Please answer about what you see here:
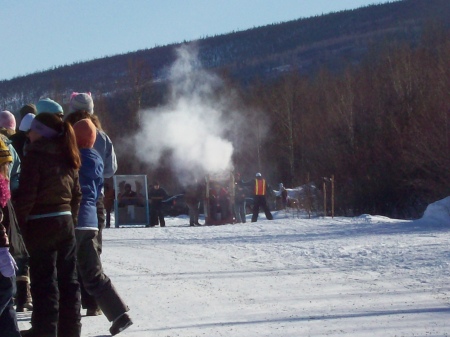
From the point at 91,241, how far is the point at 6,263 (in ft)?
5.21

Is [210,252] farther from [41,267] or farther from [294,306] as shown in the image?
[41,267]

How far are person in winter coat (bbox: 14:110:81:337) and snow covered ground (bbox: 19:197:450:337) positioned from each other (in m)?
0.75

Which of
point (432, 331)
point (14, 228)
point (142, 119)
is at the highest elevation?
point (142, 119)

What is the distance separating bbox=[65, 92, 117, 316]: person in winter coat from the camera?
22.4 feet

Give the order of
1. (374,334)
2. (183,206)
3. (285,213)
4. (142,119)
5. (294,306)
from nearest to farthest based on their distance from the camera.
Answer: (374,334) < (294,306) < (285,213) < (183,206) < (142,119)

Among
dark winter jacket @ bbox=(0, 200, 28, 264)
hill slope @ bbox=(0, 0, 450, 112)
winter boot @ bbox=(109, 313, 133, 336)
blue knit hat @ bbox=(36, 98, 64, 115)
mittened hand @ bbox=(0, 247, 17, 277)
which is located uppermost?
hill slope @ bbox=(0, 0, 450, 112)

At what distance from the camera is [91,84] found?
108 meters

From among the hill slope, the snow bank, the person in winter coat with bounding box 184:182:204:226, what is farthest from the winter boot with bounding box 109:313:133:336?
the hill slope

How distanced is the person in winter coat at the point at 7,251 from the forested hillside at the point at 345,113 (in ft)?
75.8

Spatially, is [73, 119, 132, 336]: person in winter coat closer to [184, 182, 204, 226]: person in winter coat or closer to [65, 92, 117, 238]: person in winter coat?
[65, 92, 117, 238]: person in winter coat

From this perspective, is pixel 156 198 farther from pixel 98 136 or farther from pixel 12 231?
pixel 12 231

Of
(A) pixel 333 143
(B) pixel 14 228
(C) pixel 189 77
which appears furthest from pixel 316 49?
(B) pixel 14 228

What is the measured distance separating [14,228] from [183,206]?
3194 cm

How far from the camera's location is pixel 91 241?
248 inches
